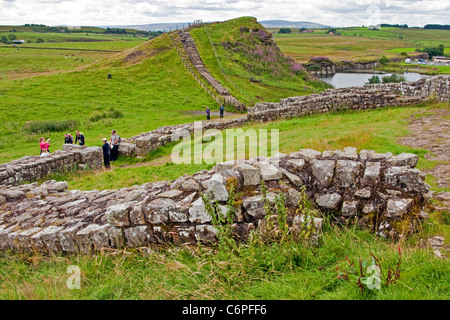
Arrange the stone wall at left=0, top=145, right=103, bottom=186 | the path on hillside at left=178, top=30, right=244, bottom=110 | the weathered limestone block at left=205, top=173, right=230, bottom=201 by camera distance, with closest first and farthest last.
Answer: the weathered limestone block at left=205, top=173, right=230, bottom=201 < the stone wall at left=0, top=145, right=103, bottom=186 < the path on hillside at left=178, top=30, right=244, bottom=110

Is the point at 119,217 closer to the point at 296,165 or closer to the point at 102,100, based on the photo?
the point at 296,165

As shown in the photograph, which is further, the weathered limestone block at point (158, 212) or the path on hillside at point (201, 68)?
the path on hillside at point (201, 68)

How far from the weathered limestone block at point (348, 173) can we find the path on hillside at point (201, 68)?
26.7 meters

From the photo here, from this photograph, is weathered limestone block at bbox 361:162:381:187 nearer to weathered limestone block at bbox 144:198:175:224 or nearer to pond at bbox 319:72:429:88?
weathered limestone block at bbox 144:198:175:224

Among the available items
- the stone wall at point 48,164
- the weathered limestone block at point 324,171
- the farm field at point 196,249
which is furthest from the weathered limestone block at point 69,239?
the stone wall at point 48,164

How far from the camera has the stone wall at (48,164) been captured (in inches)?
484

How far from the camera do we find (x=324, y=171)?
6.11 meters

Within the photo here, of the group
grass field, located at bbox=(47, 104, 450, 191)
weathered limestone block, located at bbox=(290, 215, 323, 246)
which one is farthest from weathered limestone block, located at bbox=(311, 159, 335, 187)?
grass field, located at bbox=(47, 104, 450, 191)

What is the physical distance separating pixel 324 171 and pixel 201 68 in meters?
36.9

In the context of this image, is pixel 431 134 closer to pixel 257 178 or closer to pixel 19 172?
pixel 257 178

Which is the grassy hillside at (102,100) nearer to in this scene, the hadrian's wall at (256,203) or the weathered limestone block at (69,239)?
the weathered limestone block at (69,239)

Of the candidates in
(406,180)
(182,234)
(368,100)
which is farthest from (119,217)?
(368,100)

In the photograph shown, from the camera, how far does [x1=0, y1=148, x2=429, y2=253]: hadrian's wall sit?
225 inches

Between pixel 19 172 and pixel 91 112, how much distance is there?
60.8ft
